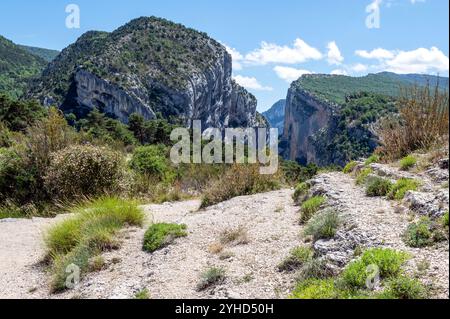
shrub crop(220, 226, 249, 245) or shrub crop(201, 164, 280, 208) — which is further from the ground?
shrub crop(201, 164, 280, 208)

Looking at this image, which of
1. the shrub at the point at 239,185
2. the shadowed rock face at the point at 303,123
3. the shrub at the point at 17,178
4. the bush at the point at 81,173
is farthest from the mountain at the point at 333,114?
the shrub at the point at 17,178

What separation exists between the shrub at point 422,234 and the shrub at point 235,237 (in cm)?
243

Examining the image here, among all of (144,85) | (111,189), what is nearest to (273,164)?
(111,189)

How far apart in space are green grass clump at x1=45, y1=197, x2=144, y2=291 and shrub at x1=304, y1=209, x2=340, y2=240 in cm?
323

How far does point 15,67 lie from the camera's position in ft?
401

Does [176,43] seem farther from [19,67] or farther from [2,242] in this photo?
[2,242]

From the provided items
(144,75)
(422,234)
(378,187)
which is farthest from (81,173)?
(144,75)

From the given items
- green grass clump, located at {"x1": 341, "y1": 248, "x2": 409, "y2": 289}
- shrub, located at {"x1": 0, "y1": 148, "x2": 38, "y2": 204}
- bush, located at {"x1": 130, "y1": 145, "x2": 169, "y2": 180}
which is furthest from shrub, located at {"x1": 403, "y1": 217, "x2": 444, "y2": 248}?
bush, located at {"x1": 130, "y1": 145, "x2": 169, "y2": 180}

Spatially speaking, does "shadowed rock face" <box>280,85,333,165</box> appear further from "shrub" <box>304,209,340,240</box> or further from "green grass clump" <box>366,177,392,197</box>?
"shrub" <box>304,209,340,240</box>

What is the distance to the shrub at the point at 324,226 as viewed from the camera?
5965mm

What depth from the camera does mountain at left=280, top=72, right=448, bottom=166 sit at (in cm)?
7800

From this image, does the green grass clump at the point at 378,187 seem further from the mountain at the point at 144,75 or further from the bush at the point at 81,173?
the mountain at the point at 144,75

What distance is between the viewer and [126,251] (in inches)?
285

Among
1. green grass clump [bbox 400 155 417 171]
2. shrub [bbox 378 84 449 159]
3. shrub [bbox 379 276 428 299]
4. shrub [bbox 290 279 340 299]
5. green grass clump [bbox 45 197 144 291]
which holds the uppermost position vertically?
shrub [bbox 378 84 449 159]
